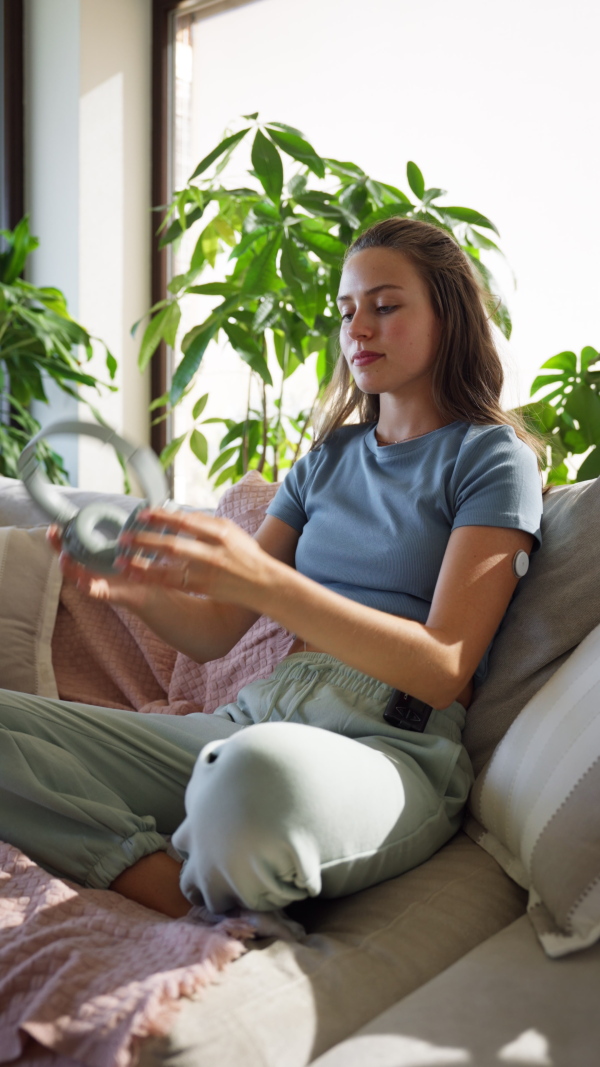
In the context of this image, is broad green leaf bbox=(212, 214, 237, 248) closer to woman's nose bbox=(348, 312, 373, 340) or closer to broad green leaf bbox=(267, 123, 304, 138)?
broad green leaf bbox=(267, 123, 304, 138)

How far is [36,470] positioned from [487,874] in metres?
0.65

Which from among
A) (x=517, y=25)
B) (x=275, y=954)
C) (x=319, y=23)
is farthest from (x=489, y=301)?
(x=319, y=23)

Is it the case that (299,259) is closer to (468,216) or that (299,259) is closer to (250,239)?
(250,239)

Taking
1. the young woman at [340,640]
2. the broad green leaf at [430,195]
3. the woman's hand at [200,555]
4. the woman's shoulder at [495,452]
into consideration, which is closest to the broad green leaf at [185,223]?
the broad green leaf at [430,195]

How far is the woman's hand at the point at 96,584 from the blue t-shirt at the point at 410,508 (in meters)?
0.28

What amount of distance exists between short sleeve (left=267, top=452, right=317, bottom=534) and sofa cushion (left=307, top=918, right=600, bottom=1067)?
70cm

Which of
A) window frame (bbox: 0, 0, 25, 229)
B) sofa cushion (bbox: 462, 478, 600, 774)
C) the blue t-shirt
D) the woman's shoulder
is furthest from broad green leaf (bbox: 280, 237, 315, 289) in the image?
window frame (bbox: 0, 0, 25, 229)

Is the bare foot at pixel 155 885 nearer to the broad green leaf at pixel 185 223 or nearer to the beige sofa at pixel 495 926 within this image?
the beige sofa at pixel 495 926

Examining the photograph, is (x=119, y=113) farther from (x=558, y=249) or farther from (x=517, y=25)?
(x=558, y=249)

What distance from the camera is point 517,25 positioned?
224cm

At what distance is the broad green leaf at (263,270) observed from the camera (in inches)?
69.1

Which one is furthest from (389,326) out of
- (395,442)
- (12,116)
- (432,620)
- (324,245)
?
(12,116)

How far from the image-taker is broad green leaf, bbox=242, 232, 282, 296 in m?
1.75

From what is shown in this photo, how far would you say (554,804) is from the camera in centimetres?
82
